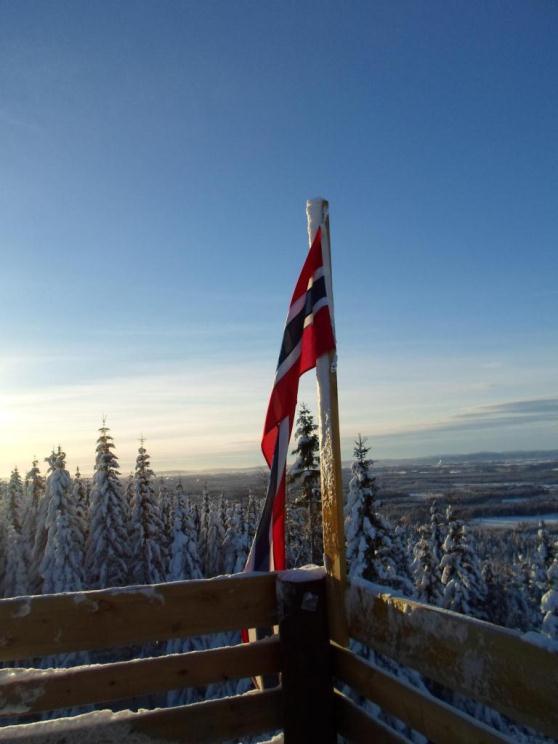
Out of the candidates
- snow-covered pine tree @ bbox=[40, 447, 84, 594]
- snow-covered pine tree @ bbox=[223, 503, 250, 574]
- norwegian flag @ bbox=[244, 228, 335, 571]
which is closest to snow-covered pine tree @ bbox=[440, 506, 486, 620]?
snow-covered pine tree @ bbox=[223, 503, 250, 574]

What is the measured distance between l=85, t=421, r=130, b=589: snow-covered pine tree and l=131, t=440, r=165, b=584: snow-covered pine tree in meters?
1.38

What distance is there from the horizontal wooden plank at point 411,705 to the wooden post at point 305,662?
0.14 m

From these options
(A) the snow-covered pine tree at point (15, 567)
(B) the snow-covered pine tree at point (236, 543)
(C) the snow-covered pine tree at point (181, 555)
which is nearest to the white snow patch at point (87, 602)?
(C) the snow-covered pine tree at point (181, 555)

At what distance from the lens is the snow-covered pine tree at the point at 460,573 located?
28.3 m

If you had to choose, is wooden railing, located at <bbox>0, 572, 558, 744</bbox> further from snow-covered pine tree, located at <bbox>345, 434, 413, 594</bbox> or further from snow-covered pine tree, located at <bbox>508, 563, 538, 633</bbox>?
snow-covered pine tree, located at <bbox>508, 563, 538, 633</bbox>

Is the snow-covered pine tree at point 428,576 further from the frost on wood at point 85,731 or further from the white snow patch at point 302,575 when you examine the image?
the frost on wood at point 85,731

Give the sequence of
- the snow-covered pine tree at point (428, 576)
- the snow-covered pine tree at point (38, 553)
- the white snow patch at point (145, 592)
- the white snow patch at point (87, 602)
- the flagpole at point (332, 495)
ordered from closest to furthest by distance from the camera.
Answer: the white snow patch at point (87, 602), the white snow patch at point (145, 592), the flagpole at point (332, 495), the snow-covered pine tree at point (428, 576), the snow-covered pine tree at point (38, 553)

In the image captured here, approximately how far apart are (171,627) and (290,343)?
2.11 meters

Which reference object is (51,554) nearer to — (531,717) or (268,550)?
(268,550)

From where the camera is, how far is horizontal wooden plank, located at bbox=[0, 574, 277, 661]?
3.14 m

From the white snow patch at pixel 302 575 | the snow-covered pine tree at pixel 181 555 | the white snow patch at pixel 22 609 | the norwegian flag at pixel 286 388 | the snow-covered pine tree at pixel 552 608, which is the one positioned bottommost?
the snow-covered pine tree at pixel 552 608

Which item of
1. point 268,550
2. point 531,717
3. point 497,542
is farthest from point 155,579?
point 497,542

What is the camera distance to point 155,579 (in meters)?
32.3

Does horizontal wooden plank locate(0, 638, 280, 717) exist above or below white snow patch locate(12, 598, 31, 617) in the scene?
below
